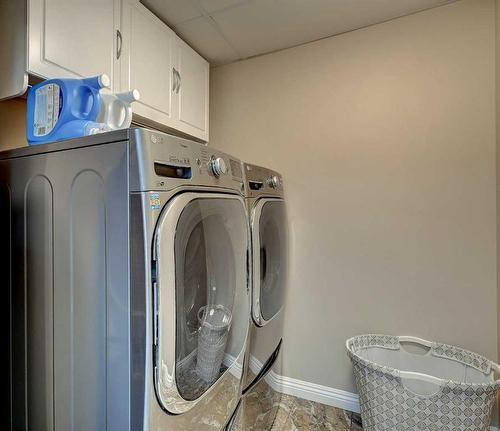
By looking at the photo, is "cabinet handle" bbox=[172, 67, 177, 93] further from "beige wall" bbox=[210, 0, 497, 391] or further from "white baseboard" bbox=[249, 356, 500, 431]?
"white baseboard" bbox=[249, 356, 500, 431]

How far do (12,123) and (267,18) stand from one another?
1518 mm

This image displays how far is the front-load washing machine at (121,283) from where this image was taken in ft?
2.58

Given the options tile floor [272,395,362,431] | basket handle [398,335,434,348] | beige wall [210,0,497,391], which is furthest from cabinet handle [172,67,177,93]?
tile floor [272,395,362,431]

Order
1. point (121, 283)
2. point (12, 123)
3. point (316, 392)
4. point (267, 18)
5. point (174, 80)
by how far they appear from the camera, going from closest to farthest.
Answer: point (121, 283) < point (12, 123) < point (267, 18) < point (174, 80) < point (316, 392)

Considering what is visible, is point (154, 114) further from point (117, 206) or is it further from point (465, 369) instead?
point (465, 369)

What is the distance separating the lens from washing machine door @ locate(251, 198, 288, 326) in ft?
4.61

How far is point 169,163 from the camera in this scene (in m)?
0.84

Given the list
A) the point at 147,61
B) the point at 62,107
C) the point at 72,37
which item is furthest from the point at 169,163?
the point at 147,61

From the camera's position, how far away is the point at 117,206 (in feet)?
2.71

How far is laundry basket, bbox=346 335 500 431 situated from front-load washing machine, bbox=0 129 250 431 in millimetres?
779

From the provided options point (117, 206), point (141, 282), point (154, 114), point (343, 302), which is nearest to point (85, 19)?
point (154, 114)

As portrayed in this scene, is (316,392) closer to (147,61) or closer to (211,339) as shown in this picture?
(211,339)

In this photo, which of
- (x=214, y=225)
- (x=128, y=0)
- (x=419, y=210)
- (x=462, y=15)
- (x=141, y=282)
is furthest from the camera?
(x=419, y=210)

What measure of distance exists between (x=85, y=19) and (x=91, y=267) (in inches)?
45.8
